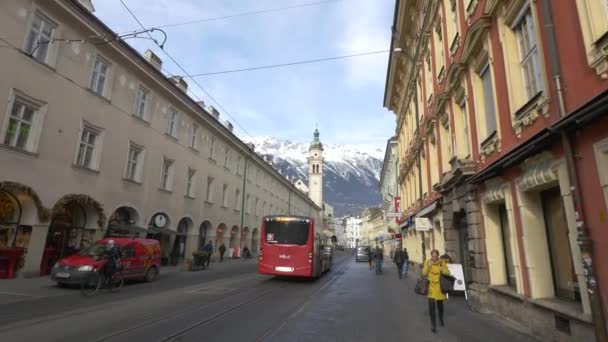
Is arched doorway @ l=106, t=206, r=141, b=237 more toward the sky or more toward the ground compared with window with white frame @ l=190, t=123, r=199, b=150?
more toward the ground

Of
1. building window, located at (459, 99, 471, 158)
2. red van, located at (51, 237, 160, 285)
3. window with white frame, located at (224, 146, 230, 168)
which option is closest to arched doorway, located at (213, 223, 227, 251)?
window with white frame, located at (224, 146, 230, 168)

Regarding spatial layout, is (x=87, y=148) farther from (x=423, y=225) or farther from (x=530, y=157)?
(x=530, y=157)

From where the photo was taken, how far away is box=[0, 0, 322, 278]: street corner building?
14.7 m

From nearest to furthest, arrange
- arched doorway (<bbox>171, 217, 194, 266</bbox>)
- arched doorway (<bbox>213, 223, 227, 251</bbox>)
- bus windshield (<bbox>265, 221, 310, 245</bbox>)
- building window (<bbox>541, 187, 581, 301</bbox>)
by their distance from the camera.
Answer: building window (<bbox>541, 187, 581, 301</bbox>)
bus windshield (<bbox>265, 221, 310, 245</bbox>)
arched doorway (<bbox>171, 217, 194, 266</bbox>)
arched doorway (<bbox>213, 223, 227, 251</bbox>)

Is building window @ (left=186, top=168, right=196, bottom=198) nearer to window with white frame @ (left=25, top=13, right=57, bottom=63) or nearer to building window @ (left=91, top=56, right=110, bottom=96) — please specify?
building window @ (left=91, top=56, right=110, bottom=96)

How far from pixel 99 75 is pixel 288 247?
1380 cm

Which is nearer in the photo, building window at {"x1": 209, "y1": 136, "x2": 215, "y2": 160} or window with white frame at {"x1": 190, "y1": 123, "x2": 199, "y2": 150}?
window with white frame at {"x1": 190, "y1": 123, "x2": 199, "y2": 150}

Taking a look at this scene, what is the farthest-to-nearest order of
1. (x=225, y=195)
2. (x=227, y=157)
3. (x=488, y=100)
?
(x=227, y=157)
(x=225, y=195)
(x=488, y=100)

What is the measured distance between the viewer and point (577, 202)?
5.89 m

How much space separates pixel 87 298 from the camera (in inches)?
446

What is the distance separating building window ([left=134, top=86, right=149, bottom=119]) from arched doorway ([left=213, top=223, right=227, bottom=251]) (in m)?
14.5

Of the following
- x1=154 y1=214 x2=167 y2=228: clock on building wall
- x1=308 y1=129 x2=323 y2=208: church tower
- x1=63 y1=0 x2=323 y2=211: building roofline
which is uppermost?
x1=308 y1=129 x2=323 y2=208: church tower

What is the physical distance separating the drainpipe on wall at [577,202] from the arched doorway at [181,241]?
995 inches

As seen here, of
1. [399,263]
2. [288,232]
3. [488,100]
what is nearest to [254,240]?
[399,263]
